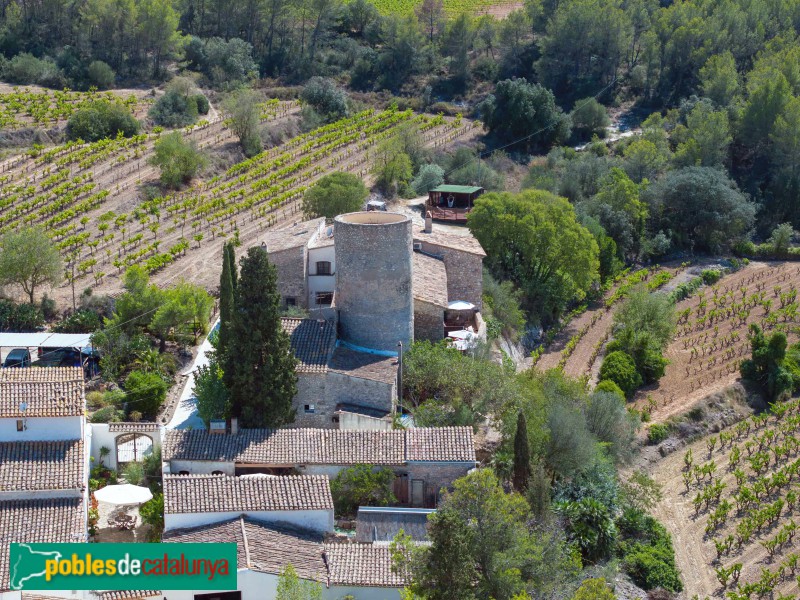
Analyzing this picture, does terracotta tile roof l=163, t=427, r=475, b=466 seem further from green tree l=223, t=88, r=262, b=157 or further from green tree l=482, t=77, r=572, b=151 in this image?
green tree l=482, t=77, r=572, b=151

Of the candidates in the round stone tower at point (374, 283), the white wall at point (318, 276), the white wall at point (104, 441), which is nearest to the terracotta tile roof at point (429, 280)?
the round stone tower at point (374, 283)

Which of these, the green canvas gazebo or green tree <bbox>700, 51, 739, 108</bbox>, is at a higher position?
green tree <bbox>700, 51, 739, 108</bbox>

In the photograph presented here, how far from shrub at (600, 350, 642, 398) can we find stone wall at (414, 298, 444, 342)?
987 cm

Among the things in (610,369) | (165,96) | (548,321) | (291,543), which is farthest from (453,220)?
(291,543)

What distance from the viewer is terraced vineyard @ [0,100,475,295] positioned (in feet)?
179

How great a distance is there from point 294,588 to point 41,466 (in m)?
10.2

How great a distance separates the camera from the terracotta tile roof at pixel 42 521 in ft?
95.1

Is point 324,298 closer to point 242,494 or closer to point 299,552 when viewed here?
point 242,494

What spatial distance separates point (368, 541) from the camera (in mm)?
30609

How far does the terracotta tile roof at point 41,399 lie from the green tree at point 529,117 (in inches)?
2132

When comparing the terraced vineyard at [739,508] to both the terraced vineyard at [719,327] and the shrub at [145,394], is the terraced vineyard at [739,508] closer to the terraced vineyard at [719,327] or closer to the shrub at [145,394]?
the terraced vineyard at [719,327]

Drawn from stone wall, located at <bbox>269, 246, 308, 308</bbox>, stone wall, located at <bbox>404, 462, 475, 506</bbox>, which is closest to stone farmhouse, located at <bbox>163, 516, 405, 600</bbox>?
stone wall, located at <bbox>404, 462, 475, 506</bbox>

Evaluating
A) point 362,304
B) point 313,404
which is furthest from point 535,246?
point 313,404

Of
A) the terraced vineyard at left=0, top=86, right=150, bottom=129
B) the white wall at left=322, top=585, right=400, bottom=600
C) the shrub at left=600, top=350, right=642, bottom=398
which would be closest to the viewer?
the white wall at left=322, top=585, right=400, bottom=600
